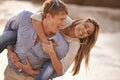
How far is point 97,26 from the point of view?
37.9 inches

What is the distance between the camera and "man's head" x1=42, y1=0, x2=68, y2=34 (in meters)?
0.92

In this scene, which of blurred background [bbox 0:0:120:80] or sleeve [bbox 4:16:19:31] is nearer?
sleeve [bbox 4:16:19:31]

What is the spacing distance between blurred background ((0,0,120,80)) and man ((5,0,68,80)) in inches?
21.6

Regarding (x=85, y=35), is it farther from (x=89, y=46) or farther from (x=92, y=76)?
(x=92, y=76)

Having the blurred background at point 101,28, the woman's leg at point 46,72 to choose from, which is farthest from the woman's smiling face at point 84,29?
the blurred background at point 101,28

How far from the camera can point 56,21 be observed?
94 centimetres

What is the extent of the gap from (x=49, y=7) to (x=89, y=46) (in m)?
0.16

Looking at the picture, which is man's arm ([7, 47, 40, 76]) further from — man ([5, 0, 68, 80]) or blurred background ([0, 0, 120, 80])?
blurred background ([0, 0, 120, 80])

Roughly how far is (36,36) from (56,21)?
8cm

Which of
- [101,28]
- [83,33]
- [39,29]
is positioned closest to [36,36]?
[39,29]

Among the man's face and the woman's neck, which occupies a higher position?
the man's face

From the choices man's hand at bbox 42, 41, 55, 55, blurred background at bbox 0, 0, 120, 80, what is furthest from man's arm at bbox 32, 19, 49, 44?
blurred background at bbox 0, 0, 120, 80

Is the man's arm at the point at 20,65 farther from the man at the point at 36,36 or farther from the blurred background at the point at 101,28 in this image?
the blurred background at the point at 101,28

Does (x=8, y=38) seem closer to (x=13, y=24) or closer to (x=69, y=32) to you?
(x=13, y=24)
